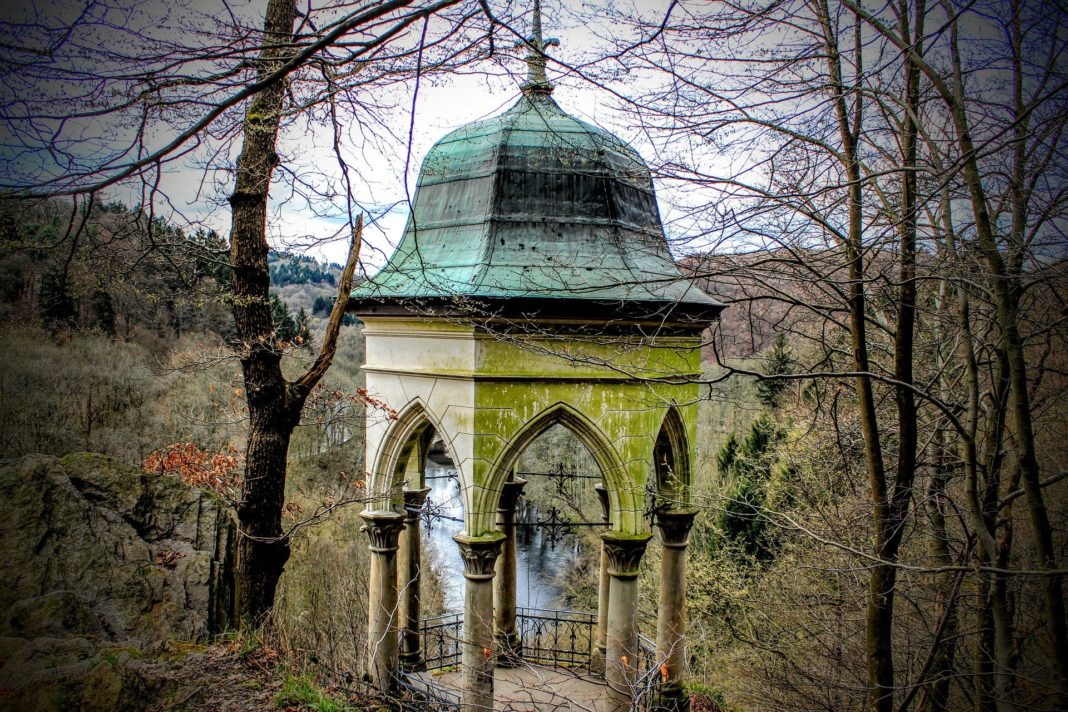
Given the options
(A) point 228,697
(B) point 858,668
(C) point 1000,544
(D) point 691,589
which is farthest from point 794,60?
(D) point 691,589

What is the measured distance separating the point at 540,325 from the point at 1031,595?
522 centimetres

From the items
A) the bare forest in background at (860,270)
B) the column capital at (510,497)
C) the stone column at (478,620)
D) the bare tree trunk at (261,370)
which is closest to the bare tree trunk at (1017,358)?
the bare forest in background at (860,270)

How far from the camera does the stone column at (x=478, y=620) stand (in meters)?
6.22

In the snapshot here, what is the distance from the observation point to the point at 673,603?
7340 millimetres

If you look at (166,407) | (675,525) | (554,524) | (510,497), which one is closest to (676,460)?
(675,525)

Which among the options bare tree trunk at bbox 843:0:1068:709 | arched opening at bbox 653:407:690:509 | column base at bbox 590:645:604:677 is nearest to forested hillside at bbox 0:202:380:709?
arched opening at bbox 653:407:690:509

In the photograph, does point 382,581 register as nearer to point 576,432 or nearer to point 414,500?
point 414,500

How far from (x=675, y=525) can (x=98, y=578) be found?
207 inches

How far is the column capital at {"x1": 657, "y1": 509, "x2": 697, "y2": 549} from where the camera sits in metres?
7.29

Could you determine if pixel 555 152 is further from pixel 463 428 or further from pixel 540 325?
Result: pixel 463 428

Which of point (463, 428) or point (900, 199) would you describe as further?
A: point (463, 428)

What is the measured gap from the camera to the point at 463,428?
631 centimetres

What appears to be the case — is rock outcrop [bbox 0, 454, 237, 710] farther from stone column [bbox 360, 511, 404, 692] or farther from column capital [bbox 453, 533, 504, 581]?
column capital [bbox 453, 533, 504, 581]

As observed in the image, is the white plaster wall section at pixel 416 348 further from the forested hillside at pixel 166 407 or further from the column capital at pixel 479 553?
the column capital at pixel 479 553
